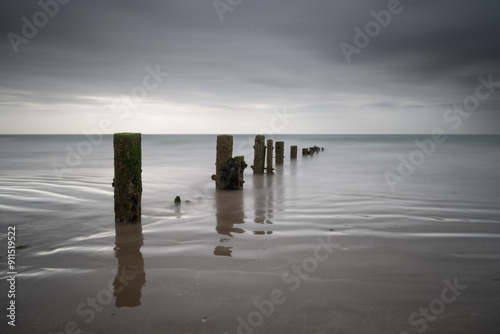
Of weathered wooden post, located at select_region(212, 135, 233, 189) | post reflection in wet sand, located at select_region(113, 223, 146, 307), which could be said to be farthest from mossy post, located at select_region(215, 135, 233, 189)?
post reflection in wet sand, located at select_region(113, 223, 146, 307)

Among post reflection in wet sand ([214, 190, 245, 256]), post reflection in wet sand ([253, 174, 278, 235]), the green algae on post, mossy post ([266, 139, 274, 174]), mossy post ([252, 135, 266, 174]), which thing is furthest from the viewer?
mossy post ([266, 139, 274, 174])

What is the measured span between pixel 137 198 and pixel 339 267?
11.9 ft

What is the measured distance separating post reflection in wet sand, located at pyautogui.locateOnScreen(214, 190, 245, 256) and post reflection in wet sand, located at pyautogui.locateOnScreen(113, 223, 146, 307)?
1.00 metres

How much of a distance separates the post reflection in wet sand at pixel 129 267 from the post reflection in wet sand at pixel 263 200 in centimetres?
181

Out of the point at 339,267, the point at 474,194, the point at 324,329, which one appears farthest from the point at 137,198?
the point at 474,194

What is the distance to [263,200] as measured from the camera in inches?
311

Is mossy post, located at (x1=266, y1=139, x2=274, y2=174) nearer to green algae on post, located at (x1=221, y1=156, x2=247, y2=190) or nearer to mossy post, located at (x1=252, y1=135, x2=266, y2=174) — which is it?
mossy post, located at (x1=252, y1=135, x2=266, y2=174)

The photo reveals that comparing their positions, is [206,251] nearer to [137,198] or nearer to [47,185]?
[137,198]

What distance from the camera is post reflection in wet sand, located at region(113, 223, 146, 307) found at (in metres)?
3.12

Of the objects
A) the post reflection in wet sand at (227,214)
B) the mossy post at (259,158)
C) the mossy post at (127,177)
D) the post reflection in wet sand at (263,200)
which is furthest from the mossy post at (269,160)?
the mossy post at (127,177)

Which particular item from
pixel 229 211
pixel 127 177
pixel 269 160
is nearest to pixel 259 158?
pixel 269 160

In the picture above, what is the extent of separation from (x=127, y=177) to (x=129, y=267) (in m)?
2.07

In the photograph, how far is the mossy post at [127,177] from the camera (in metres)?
5.45

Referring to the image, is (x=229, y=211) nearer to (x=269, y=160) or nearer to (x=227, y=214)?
(x=227, y=214)
